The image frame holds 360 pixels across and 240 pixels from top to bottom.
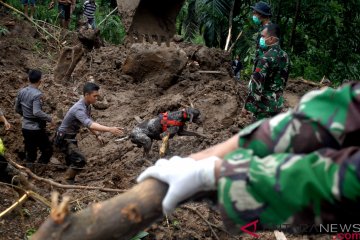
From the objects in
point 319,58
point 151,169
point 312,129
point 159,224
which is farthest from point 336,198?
point 319,58

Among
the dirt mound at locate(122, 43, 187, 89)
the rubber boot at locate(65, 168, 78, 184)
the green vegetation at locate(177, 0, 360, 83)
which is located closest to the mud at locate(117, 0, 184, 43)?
the dirt mound at locate(122, 43, 187, 89)

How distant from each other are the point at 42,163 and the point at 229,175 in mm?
5333

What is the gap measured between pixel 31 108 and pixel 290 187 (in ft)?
16.5

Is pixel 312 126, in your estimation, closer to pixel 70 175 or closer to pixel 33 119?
pixel 70 175

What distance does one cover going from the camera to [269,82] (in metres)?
5.62

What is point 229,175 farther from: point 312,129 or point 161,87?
point 161,87

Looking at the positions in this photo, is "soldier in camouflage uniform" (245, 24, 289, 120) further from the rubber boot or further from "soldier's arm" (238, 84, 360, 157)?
"soldier's arm" (238, 84, 360, 157)

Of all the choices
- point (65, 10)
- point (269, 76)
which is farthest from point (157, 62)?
point (65, 10)

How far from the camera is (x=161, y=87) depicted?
8.62m

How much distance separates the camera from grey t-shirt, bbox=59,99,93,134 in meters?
5.58

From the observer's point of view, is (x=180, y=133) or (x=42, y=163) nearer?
(x=180, y=133)

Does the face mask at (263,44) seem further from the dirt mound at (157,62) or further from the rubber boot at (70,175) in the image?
the dirt mound at (157,62)

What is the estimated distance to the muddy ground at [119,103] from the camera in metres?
4.06

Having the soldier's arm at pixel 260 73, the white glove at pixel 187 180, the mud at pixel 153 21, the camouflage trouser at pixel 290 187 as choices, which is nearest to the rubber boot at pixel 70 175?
the soldier's arm at pixel 260 73
